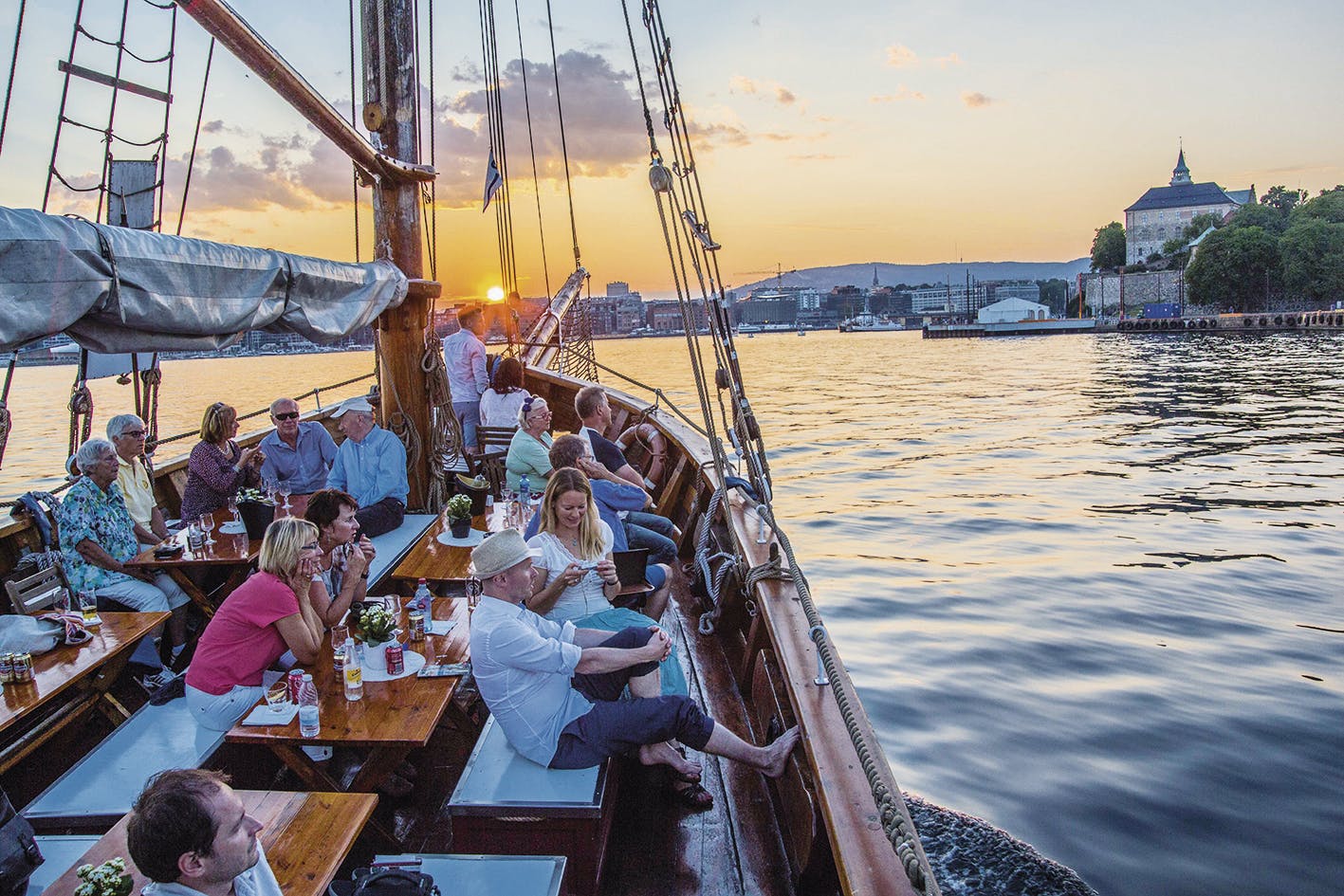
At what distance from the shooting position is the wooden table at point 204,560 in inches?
156

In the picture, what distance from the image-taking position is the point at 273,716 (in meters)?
2.49

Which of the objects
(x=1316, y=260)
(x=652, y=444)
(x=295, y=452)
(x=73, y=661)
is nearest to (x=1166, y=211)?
(x=1316, y=260)

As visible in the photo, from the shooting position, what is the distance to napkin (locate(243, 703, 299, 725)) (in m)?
2.47

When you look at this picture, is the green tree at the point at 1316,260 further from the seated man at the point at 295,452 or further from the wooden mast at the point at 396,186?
the seated man at the point at 295,452

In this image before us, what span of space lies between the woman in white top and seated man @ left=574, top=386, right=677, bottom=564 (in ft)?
3.42

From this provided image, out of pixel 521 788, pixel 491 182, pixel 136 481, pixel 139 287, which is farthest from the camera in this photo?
pixel 491 182

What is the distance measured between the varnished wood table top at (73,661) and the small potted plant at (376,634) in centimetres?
85

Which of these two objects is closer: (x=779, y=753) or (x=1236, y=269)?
(x=779, y=753)

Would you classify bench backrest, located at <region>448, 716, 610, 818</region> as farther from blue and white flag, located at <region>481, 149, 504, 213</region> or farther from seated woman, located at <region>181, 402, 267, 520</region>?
blue and white flag, located at <region>481, 149, 504, 213</region>

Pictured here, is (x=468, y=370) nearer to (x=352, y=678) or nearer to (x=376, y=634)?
(x=376, y=634)

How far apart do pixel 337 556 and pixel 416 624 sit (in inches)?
27.7

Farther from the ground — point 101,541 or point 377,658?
point 101,541

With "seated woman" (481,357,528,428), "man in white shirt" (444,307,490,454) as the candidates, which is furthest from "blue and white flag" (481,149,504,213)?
"seated woman" (481,357,528,428)

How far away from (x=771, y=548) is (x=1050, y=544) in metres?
6.90
